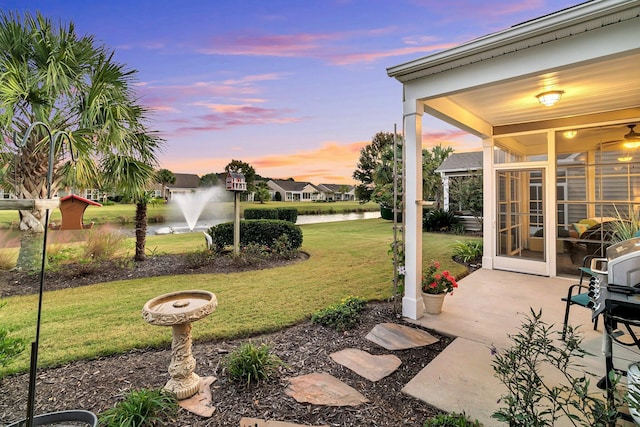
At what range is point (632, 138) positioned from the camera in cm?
495

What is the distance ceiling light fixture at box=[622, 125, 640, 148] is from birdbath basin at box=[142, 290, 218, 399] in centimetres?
691

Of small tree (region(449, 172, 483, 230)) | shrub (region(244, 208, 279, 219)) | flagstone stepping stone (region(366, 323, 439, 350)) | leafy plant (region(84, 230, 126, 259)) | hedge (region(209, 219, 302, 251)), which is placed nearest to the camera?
flagstone stepping stone (region(366, 323, 439, 350))

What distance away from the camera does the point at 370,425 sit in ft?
6.54

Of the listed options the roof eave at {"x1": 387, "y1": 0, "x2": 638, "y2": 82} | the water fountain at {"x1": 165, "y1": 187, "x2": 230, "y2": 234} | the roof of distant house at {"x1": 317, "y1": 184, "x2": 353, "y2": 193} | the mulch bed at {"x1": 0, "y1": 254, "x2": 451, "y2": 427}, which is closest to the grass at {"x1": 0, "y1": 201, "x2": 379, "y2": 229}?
the water fountain at {"x1": 165, "y1": 187, "x2": 230, "y2": 234}

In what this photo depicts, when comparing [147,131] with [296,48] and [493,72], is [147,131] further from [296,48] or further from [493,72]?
[493,72]

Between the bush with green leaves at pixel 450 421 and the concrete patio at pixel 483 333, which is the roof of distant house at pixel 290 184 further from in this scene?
the bush with green leaves at pixel 450 421

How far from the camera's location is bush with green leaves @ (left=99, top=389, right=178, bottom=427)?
1.88 meters

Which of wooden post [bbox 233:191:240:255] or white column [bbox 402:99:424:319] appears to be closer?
white column [bbox 402:99:424:319]

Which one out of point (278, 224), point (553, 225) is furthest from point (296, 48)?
point (553, 225)

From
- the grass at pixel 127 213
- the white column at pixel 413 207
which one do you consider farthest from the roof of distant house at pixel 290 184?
the white column at pixel 413 207

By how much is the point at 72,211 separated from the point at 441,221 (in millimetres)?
12602

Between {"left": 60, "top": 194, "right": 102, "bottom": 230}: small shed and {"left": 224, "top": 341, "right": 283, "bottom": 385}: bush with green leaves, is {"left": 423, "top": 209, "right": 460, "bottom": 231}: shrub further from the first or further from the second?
{"left": 60, "top": 194, "right": 102, "bottom": 230}: small shed

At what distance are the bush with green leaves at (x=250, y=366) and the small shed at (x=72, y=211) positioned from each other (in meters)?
5.61

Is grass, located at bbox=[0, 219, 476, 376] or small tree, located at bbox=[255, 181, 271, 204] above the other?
small tree, located at bbox=[255, 181, 271, 204]
